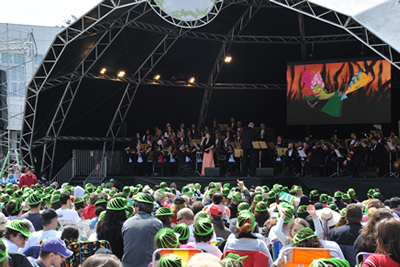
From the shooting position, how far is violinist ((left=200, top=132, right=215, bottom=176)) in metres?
18.1

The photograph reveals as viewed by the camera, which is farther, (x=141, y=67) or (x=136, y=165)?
(x=141, y=67)

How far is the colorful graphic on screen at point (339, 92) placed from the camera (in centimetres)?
1869

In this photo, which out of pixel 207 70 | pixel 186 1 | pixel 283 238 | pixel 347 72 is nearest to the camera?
pixel 283 238

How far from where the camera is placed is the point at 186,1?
49.6 feet

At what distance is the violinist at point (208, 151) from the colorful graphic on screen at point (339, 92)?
4.21 m

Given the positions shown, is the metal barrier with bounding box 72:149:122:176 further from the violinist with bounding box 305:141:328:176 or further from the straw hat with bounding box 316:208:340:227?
the straw hat with bounding box 316:208:340:227

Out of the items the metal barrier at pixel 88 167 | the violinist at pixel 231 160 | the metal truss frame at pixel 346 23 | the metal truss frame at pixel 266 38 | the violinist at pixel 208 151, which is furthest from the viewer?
the metal truss frame at pixel 266 38

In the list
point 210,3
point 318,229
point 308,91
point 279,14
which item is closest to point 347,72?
point 308,91

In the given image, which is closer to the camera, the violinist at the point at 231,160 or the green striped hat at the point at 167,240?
the green striped hat at the point at 167,240

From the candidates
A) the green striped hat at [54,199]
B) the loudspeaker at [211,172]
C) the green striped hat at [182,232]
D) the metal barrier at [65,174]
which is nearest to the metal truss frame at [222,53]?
the loudspeaker at [211,172]

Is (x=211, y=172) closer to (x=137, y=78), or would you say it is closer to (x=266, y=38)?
(x=137, y=78)

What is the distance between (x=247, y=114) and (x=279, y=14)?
5309 mm

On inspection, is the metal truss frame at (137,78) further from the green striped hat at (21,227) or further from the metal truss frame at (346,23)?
the green striped hat at (21,227)

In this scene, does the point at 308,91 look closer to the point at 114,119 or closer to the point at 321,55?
the point at 321,55
